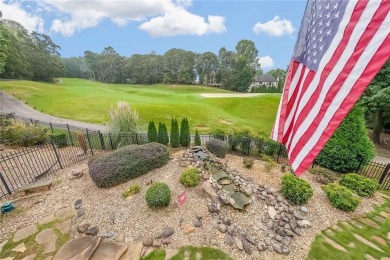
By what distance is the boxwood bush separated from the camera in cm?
645

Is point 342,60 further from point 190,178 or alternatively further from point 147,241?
point 147,241

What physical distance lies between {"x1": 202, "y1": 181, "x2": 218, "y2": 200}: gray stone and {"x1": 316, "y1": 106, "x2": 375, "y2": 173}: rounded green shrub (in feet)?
21.1

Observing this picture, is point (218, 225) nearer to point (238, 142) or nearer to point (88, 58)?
point (238, 142)

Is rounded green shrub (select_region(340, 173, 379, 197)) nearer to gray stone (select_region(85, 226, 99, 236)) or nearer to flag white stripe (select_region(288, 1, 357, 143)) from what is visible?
flag white stripe (select_region(288, 1, 357, 143))

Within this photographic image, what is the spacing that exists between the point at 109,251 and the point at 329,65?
534 cm

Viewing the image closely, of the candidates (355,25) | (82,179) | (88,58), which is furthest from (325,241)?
(88,58)

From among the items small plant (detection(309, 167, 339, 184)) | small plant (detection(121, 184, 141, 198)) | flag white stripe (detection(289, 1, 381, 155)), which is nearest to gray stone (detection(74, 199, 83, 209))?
small plant (detection(121, 184, 141, 198))

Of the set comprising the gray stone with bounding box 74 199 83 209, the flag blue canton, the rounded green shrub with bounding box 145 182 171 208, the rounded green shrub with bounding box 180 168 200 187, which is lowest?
the gray stone with bounding box 74 199 83 209

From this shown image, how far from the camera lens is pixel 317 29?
258cm

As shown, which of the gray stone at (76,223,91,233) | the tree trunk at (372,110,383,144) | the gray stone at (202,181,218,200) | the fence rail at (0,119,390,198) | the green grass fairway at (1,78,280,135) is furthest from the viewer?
the green grass fairway at (1,78,280,135)

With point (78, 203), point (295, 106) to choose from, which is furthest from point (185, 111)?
point (295, 106)

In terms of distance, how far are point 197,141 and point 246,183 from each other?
195 inches

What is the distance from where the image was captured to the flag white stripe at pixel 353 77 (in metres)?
1.88

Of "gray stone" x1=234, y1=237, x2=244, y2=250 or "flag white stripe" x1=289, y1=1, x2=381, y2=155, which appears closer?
"flag white stripe" x1=289, y1=1, x2=381, y2=155
